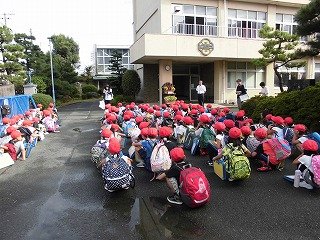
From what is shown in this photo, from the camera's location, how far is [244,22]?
71.8 feet

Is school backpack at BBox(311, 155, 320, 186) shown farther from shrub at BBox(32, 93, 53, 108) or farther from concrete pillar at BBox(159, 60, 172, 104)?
shrub at BBox(32, 93, 53, 108)

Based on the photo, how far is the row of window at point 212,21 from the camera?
20.1 meters

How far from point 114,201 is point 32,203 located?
1440 millimetres

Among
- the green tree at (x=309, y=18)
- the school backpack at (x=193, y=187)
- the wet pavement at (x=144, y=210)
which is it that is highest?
the green tree at (x=309, y=18)

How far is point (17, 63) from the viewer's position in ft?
71.9

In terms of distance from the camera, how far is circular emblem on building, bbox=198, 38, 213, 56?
1892 centimetres

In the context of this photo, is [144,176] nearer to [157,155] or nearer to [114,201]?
[157,155]

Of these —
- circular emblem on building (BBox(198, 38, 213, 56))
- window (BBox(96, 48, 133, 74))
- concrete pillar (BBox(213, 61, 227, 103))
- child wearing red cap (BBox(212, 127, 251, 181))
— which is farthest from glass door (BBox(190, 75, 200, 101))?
window (BBox(96, 48, 133, 74))

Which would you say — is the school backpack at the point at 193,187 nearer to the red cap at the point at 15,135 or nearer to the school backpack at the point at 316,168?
the school backpack at the point at 316,168

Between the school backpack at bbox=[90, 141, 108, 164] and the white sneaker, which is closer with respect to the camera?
the white sneaker

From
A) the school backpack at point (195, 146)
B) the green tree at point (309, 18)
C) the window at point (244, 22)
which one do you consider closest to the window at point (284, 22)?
the window at point (244, 22)

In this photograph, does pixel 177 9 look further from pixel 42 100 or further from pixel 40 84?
pixel 40 84

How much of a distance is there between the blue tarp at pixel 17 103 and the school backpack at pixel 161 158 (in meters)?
7.99

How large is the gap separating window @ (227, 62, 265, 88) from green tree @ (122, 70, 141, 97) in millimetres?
8037
